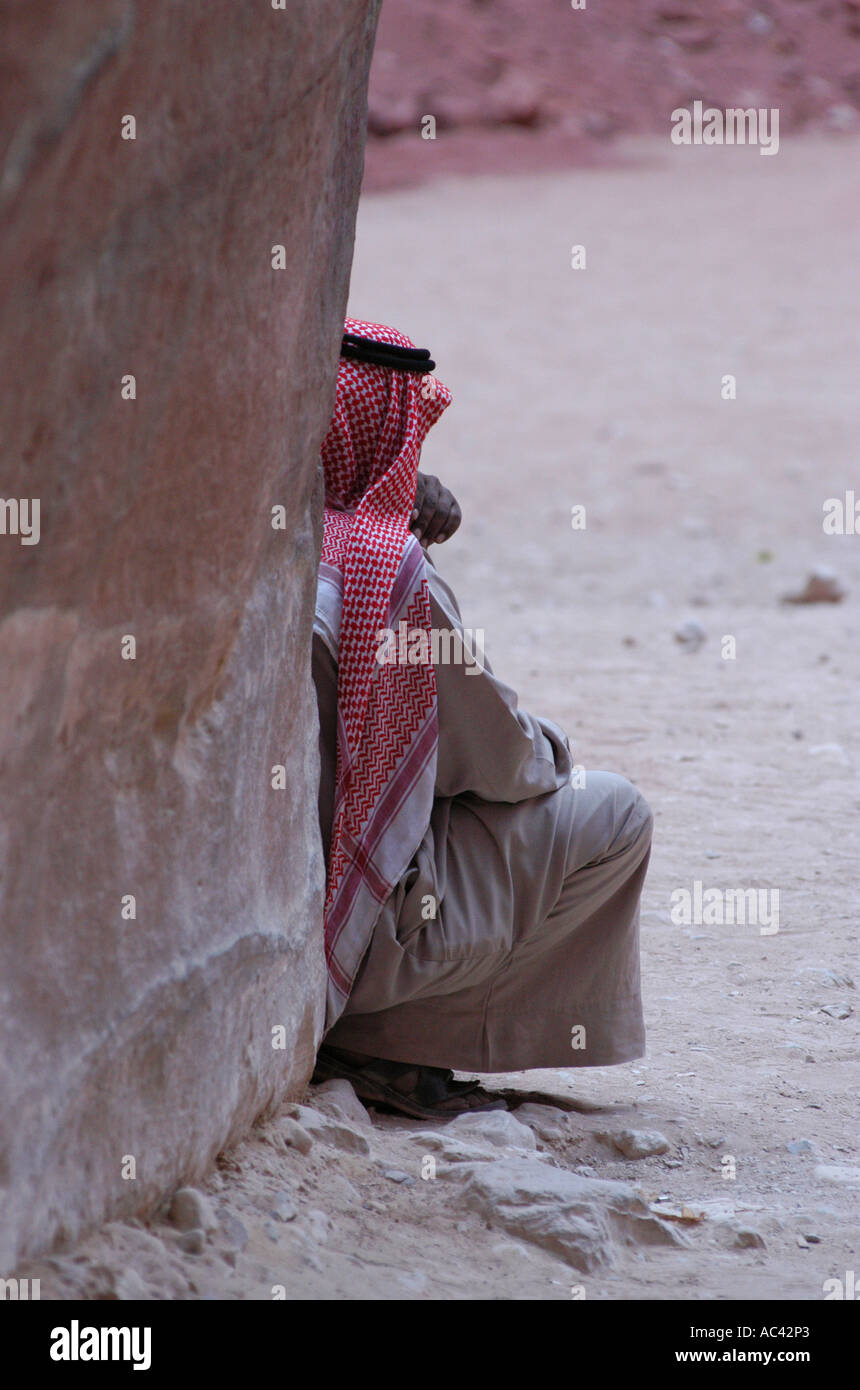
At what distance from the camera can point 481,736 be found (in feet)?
9.39

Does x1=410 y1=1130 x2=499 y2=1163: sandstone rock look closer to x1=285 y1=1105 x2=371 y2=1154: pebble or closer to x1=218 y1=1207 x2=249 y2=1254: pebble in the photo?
x1=285 y1=1105 x2=371 y2=1154: pebble

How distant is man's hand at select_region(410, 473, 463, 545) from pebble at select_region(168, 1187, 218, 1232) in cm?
122

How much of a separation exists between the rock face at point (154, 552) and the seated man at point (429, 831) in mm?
217

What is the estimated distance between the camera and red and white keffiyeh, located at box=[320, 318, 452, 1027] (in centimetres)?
279

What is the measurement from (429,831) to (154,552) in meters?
0.94

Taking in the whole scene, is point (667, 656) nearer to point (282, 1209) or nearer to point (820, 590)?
point (820, 590)

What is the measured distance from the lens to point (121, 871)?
2182 mm

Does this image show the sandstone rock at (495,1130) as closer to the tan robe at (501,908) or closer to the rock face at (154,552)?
the tan robe at (501,908)

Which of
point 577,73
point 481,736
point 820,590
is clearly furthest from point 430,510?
point 577,73

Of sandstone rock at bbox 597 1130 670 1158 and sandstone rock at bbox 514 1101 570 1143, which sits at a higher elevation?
sandstone rock at bbox 514 1101 570 1143

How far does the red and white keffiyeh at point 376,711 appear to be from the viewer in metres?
2.79

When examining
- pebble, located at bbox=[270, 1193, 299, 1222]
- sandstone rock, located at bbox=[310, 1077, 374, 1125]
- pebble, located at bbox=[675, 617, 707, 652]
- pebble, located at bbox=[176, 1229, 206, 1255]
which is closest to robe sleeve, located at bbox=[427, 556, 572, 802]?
sandstone rock, located at bbox=[310, 1077, 374, 1125]

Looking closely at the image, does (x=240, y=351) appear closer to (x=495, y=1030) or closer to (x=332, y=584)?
(x=332, y=584)
